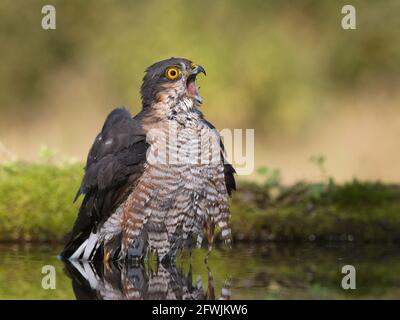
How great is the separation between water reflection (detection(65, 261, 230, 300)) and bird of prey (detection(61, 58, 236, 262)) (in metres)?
0.23

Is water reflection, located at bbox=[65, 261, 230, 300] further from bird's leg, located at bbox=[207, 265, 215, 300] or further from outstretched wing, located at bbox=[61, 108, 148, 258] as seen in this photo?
outstretched wing, located at bbox=[61, 108, 148, 258]

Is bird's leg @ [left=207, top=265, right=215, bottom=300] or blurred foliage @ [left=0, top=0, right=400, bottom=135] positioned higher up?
blurred foliage @ [left=0, top=0, right=400, bottom=135]

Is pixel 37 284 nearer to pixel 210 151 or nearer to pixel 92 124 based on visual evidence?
pixel 210 151

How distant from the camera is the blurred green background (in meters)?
11.3

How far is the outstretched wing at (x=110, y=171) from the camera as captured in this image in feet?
18.5

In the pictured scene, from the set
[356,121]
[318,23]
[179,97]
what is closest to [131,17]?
[318,23]

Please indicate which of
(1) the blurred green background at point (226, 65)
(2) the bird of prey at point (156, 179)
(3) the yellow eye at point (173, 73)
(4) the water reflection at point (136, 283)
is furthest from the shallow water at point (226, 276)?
(1) the blurred green background at point (226, 65)

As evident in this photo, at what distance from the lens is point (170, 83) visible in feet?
19.4

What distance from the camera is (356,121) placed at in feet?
36.2

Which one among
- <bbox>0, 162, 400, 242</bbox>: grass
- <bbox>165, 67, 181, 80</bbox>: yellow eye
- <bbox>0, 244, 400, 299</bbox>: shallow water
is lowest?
<bbox>0, 244, 400, 299</bbox>: shallow water

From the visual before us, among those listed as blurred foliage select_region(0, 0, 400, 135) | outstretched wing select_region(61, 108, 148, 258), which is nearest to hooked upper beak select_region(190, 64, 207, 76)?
Result: outstretched wing select_region(61, 108, 148, 258)

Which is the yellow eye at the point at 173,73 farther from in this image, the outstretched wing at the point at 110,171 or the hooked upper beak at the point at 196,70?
the outstretched wing at the point at 110,171

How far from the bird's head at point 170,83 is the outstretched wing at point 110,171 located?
0.67 feet

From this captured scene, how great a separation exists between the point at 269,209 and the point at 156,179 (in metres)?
1.61
